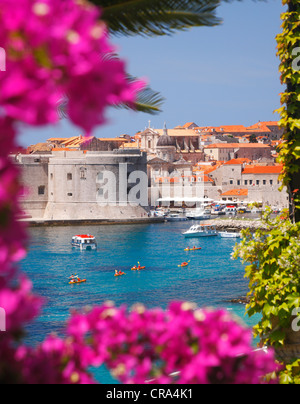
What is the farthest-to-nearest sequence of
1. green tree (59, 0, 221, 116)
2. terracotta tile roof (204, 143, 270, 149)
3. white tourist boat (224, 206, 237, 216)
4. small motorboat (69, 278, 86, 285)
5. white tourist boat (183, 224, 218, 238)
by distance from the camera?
terracotta tile roof (204, 143, 270, 149) → white tourist boat (224, 206, 237, 216) → white tourist boat (183, 224, 218, 238) → small motorboat (69, 278, 86, 285) → green tree (59, 0, 221, 116)

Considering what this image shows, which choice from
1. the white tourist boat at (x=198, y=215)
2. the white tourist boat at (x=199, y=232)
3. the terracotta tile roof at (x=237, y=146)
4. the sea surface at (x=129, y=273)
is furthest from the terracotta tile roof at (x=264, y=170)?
the terracotta tile roof at (x=237, y=146)

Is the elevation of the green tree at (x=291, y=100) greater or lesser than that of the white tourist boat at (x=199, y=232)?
greater

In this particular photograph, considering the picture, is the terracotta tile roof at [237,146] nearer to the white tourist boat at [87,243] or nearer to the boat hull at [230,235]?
the boat hull at [230,235]

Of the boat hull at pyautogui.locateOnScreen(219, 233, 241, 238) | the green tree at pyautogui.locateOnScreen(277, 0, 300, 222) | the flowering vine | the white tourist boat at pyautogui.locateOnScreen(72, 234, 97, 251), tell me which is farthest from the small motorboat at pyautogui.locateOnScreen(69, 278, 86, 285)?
the flowering vine

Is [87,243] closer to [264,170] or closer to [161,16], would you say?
[161,16]

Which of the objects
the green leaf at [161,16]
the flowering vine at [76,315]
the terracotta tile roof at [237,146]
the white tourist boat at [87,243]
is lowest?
the white tourist boat at [87,243]

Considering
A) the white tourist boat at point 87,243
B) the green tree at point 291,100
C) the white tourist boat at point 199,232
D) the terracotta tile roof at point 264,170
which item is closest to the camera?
the green tree at point 291,100

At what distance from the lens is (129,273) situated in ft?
68.4

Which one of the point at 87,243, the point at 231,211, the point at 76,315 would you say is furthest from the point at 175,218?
the point at 76,315

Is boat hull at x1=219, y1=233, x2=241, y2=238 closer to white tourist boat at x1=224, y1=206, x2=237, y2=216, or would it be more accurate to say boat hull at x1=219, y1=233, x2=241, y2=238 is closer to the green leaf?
white tourist boat at x1=224, y1=206, x2=237, y2=216

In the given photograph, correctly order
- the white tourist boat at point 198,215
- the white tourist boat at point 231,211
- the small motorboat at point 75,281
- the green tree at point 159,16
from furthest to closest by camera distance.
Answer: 1. the white tourist boat at point 231,211
2. the white tourist boat at point 198,215
3. the small motorboat at point 75,281
4. the green tree at point 159,16

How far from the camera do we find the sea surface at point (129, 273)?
14859mm

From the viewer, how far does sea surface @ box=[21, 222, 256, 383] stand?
1486cm

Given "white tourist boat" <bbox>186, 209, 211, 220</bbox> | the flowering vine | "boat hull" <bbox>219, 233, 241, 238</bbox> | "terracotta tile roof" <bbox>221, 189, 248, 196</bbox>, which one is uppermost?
the flowering vine
